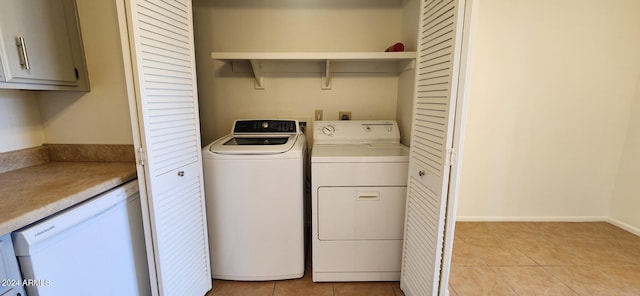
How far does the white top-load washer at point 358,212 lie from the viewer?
5.08 feet

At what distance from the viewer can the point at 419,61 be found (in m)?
1.34

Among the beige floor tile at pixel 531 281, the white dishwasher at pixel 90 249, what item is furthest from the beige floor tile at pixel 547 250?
the white dishwasher at pixel 90 249

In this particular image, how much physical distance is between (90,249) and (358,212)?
1.30m

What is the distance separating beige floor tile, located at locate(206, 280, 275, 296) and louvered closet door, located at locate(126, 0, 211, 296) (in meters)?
0.18

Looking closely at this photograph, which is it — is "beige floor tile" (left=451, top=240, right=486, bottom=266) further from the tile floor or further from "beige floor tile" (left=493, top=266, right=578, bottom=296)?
"beige floor tile" (left=493, top=266, right=578, bottom=296)

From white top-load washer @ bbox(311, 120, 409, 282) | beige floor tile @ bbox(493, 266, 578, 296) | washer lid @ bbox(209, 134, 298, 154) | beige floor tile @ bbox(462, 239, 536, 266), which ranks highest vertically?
washer lid @ bbox(209, 134, 298, 154)

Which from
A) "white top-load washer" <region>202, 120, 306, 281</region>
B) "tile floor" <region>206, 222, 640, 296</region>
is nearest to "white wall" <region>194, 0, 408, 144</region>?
"white top-load washer" <region>202, 120, 306, 281</region>

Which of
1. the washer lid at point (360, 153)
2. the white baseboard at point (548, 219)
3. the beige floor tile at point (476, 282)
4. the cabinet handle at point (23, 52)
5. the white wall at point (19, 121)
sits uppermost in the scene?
the cabinet handle at point (23, 52)

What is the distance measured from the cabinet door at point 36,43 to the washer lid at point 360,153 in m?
1.34

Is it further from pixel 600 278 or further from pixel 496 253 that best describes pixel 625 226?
pixel 496 253

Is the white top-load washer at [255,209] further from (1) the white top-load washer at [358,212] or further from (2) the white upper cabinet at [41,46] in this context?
(2) the white upper cabinet at [41,46]

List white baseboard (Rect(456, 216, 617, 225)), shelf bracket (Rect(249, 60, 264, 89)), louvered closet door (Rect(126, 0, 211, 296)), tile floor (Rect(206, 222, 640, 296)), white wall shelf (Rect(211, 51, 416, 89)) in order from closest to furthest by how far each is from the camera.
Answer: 1. louvered closet door (Rect(126, 0, 211, 296))
2. tile floor (Rect(206, 222, 640, 296))
3. shelf bracket (Rect(249, 60, 264, 89))
4. white wall shelf (Rect(211, 51, 416, 89))
5. white baseboard (Rect(456, 216, 617, 225))

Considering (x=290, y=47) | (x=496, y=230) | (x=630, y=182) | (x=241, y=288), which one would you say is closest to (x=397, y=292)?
(x=241, y=288)

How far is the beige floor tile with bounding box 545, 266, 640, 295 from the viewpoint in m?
1.57
